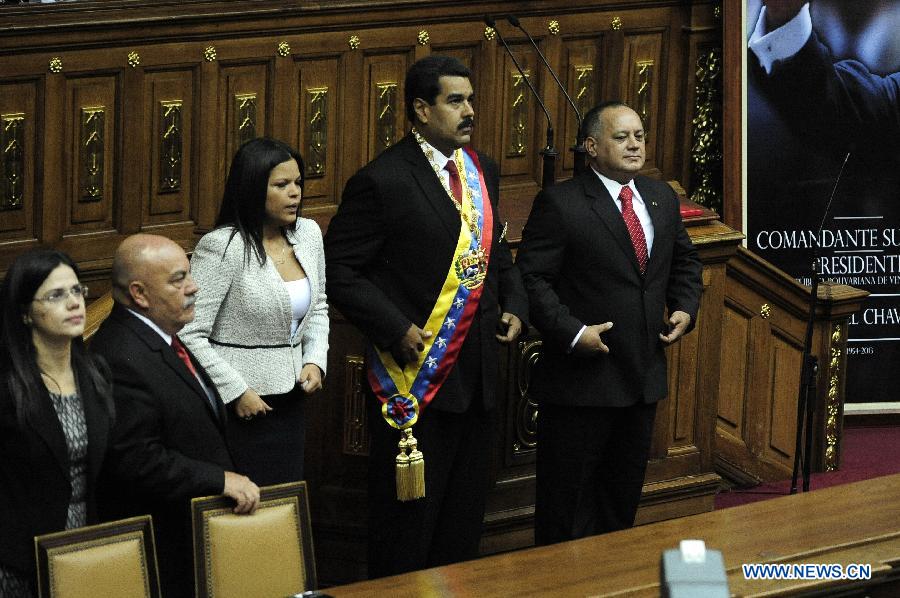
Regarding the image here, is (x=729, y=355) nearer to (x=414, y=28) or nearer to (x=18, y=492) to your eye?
(x=414, y=28)

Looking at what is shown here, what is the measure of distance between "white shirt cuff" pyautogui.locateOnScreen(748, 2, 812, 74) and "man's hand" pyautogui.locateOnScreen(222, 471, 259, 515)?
3752 millimetres

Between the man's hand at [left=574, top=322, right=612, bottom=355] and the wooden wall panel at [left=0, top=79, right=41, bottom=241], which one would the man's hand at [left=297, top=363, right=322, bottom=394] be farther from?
the wooden wall panel at [left=0, top=79, right=41, bottom=241]

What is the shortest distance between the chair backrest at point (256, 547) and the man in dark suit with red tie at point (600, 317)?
47.3 inches

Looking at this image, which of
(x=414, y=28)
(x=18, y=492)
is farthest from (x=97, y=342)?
(x=414, y=28)

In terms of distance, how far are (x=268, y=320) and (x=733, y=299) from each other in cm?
264

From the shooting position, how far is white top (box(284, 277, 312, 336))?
405cm

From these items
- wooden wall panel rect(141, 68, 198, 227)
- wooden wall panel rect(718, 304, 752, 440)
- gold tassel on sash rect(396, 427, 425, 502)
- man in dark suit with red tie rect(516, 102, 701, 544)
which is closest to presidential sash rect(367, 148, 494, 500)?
gold tassel on sash rect(396, 427, 425, 502)

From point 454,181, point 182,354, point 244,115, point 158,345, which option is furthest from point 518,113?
point 158,345

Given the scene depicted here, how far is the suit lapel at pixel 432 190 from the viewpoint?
14.1 feet

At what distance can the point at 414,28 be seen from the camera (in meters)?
5.89

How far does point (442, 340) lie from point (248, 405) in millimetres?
639

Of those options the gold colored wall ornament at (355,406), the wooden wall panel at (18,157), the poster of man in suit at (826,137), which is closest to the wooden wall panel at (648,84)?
the poster of man in suit at (826,137)

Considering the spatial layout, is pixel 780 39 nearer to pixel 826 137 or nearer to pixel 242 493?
pixel 826 137

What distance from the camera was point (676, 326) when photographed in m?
4.62
